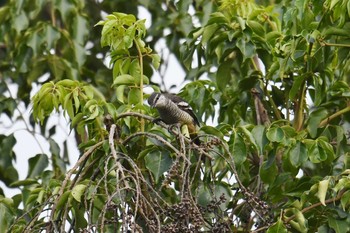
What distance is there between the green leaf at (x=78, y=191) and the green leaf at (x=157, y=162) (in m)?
0.39

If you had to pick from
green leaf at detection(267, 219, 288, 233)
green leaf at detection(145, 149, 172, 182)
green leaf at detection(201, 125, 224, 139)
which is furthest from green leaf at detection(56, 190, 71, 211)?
green leaf at detection(267, 219, 288, 233)

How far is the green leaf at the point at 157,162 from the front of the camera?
200 inches

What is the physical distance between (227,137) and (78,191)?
134 cm

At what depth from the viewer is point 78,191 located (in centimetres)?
476

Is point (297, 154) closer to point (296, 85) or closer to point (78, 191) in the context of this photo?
point (296, 85)

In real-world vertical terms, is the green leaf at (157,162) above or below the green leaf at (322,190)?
above

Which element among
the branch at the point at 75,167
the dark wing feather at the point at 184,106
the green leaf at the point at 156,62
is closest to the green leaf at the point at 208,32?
the green leaf at the point at 156,62

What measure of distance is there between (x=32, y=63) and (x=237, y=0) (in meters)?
2.16

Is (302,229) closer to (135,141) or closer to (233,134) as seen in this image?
(233,134)

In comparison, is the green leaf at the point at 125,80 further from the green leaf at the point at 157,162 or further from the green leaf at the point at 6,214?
the green leaf at the point at 6,214

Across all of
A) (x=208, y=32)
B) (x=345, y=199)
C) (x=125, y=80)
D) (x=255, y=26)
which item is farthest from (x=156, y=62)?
(x=345, y=199)

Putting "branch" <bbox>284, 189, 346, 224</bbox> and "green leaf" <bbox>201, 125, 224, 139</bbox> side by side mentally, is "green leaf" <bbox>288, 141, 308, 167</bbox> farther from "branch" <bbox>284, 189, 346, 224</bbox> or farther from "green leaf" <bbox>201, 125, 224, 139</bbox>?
"green leaf" <bbox>201, 125, 224, 139</bbox>

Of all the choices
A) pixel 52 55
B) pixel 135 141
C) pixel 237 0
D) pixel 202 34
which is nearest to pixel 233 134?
pixel 135 141

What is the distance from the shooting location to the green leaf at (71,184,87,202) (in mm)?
4711
